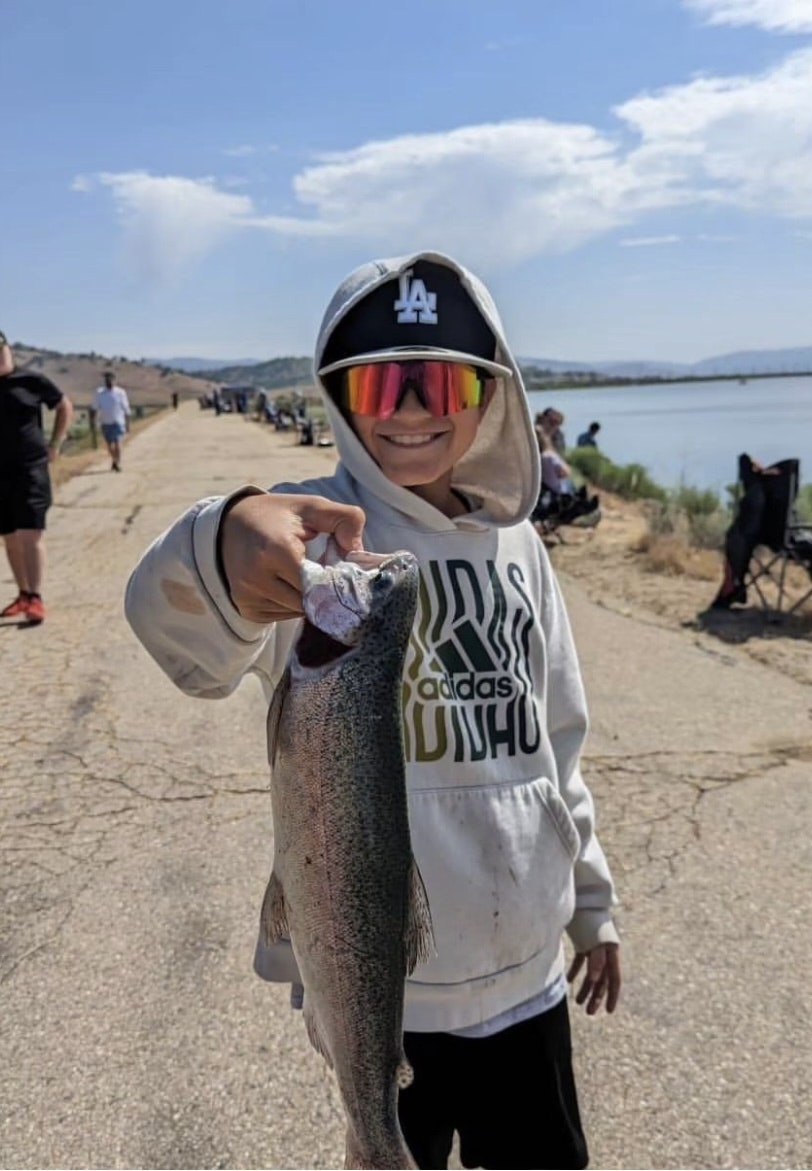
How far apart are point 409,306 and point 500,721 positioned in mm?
887

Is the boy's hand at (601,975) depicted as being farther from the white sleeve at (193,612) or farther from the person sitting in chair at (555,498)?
the person sitting in chair at (555,498)

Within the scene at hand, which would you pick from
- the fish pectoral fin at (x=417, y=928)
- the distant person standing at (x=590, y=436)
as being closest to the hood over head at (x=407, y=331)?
the fish pectoral fin at (x=417, y=928)

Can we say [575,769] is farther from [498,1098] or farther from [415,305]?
[415,305]

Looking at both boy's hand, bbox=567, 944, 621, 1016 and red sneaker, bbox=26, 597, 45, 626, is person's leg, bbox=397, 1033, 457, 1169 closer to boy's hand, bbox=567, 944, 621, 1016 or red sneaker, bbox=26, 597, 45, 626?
boy's hand, bbox=567, 944, 621, 1016

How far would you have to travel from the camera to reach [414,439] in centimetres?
199

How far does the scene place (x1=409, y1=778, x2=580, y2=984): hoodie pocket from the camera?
1.77 meters

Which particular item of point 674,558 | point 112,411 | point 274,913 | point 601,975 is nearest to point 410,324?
point 274,913

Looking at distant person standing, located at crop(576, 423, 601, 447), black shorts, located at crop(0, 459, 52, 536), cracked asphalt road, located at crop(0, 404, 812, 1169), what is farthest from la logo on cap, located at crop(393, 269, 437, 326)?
distant person standing, located at crop(576, 423, 601, 447)

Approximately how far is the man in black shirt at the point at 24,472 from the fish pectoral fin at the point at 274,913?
6452mm

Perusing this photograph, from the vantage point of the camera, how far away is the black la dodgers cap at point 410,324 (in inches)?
76.2

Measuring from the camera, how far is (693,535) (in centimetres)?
1218

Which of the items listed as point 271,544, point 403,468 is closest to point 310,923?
point 271,544

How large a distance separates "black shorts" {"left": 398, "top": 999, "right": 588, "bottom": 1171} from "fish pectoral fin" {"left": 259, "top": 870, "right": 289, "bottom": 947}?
55cm

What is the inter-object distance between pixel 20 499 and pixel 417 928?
6.66 meters
